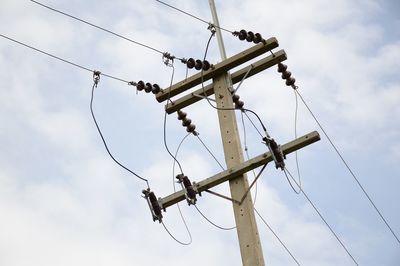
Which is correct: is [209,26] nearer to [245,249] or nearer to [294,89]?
[294,89]

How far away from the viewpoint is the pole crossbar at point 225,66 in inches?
291

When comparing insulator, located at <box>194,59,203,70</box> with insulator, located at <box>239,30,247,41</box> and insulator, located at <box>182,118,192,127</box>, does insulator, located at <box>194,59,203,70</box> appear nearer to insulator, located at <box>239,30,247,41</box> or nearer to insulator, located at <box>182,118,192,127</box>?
insulator, located at <box>239,30,247,41</box>

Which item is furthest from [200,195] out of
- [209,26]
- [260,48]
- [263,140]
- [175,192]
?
[209,26]

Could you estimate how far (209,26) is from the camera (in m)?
8.33

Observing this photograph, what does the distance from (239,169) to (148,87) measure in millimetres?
2051

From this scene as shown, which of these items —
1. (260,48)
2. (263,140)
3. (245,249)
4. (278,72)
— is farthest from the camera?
(278,72)

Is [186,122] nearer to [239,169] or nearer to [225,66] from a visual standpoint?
[225,66]

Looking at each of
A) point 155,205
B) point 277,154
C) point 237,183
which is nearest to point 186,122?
point 155,205

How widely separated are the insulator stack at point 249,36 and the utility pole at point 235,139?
6cm

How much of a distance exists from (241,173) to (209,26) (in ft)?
8.90

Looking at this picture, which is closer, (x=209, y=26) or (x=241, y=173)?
(x=241, y=173)

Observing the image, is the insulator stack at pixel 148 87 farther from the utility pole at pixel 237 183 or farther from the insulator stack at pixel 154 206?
the insulator stack at pixel 154 206

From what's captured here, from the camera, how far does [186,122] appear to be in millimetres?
8250

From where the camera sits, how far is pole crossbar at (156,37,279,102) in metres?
7.38
